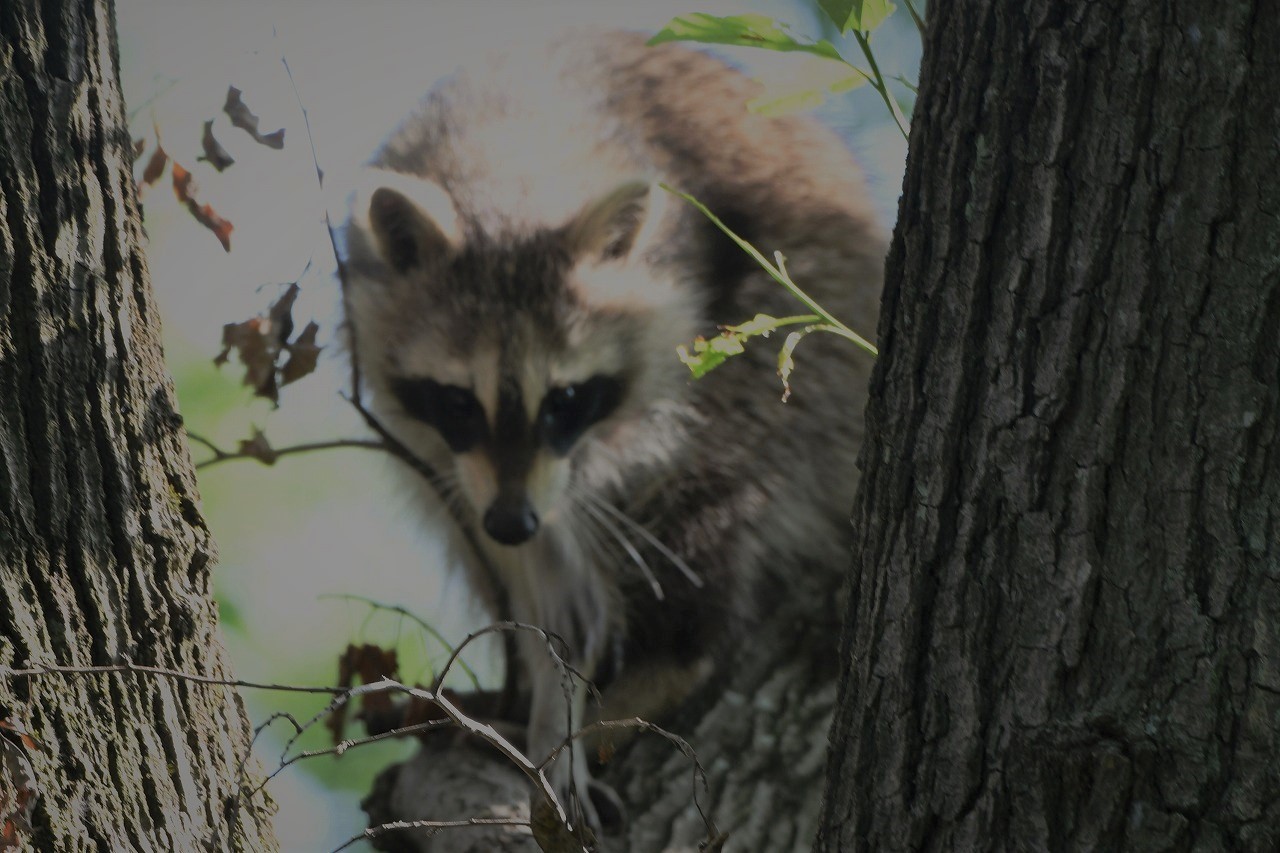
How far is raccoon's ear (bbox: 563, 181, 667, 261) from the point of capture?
2613 mm

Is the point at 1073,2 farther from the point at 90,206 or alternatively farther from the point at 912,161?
the point at 90,206

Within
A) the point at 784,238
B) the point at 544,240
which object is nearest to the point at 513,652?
the point at 544,240

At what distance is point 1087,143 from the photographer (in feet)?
3.01

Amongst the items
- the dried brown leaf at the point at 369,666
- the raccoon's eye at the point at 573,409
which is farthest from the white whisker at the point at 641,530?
the dried brown leaf at the point at 369,666

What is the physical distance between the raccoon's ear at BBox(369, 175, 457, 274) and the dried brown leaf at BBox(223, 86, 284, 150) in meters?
0.81

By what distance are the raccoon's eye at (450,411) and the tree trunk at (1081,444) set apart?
1.62 metres

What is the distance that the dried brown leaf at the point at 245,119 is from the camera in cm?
169

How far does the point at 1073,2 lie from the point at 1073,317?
0.23m

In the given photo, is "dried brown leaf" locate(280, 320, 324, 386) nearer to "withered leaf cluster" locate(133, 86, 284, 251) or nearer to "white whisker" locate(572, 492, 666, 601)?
"withered leaf cluster" locate(133, 86, 284, 251)

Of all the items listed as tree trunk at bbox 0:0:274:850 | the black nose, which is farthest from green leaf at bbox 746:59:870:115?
the black nose

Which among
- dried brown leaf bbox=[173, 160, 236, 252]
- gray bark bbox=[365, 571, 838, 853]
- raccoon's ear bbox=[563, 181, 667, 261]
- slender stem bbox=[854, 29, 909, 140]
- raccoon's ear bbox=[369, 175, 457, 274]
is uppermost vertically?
raccoon's ear bbox=[563, 181, 667, 261]

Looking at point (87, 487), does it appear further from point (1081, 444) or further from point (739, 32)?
point (1081, 444)

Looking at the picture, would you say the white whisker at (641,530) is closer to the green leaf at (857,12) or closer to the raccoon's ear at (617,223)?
the raccoon's ear at (617,223)

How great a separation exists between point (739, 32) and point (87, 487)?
75 centimetres
